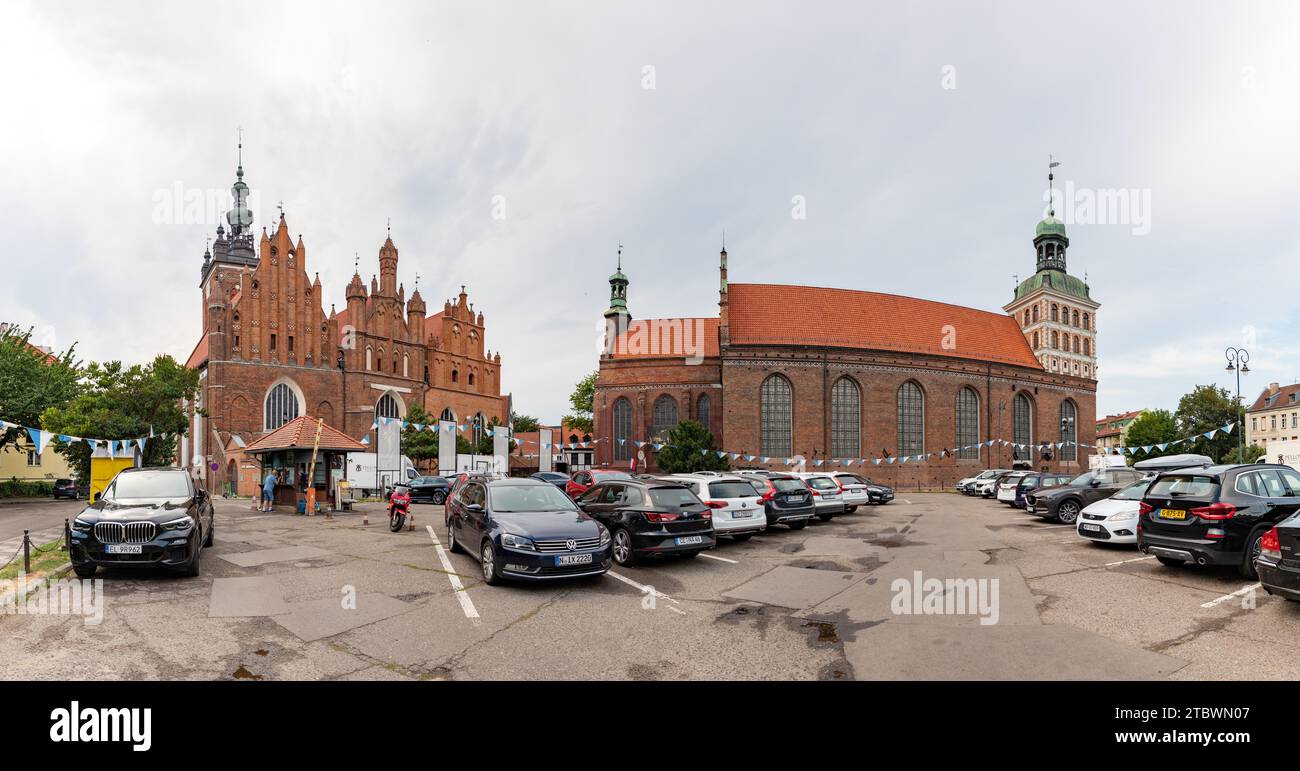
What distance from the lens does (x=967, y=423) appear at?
50031 mm

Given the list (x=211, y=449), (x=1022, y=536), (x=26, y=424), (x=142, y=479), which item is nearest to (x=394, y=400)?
(x=211, y=449)

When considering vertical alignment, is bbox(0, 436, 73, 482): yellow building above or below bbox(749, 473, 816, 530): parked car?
below

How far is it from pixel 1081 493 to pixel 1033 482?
18.7ft

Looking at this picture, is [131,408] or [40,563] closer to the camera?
[40,563]

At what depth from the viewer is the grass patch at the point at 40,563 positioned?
31.6 ft

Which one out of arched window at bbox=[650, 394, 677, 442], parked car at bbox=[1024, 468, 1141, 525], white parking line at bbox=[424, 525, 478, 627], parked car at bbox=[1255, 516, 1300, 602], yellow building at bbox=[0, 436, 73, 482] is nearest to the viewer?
parked car at bbox=[1255, 516, 1300, 602]

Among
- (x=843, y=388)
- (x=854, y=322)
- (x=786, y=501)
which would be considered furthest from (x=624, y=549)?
(x=854, y=322)

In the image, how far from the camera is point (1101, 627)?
6711 mm

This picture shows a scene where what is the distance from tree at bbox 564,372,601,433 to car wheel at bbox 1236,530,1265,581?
74.3m

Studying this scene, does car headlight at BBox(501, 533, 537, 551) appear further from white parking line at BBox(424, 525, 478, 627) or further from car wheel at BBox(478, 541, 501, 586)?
white parking line at BBox(424, 525, 478, 627)

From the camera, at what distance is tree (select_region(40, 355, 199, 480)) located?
1153 inches

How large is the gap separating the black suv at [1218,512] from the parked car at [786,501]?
24.7 ft

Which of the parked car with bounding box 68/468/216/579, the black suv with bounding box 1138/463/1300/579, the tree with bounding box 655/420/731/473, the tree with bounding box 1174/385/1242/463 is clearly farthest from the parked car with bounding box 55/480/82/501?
the tree with bounding box 1174/385/1242/463

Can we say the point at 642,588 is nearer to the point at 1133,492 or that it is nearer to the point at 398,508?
the point at 398,508
